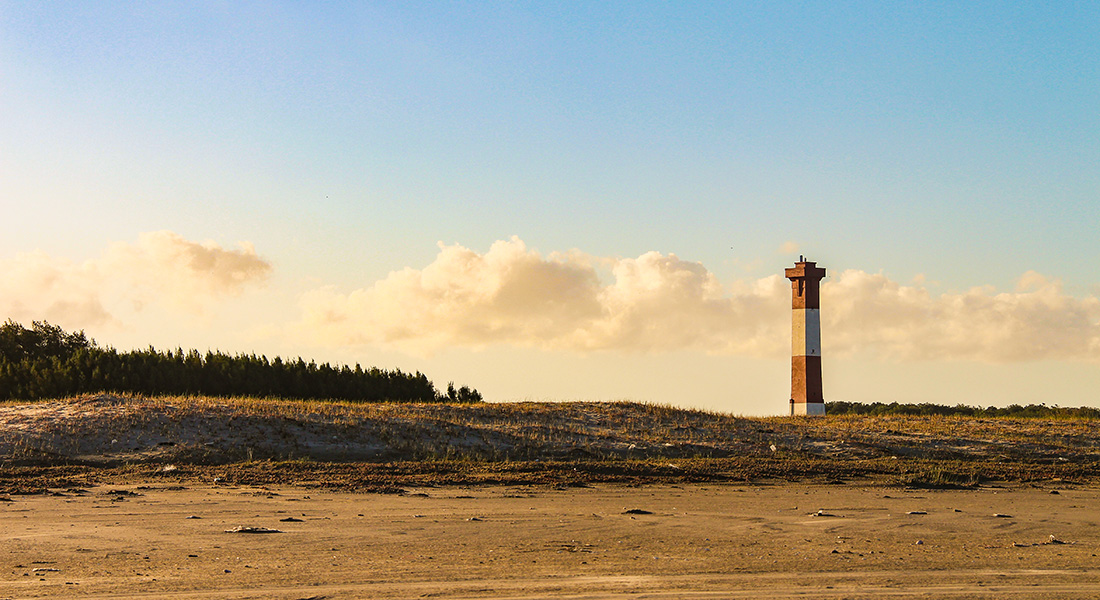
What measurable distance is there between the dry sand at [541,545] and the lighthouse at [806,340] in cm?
2766

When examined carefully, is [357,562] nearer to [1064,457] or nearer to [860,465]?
[860,465]

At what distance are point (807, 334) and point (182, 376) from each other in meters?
25.9

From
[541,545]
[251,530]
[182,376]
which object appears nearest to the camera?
[541,545]

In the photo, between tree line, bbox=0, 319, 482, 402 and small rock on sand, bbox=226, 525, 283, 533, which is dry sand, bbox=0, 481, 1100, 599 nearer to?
small rock on sand, bbox=226, 525, 283, 533

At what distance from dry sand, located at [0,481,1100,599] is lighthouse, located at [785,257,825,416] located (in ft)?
90.7

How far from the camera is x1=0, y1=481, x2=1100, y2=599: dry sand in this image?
9.12m

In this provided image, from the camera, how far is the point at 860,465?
73.8 ft

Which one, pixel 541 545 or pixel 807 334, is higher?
pixel 807 334

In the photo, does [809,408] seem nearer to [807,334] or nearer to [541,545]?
[807,334]

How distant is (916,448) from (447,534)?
59.1ft

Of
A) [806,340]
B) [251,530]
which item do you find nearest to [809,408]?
[806,340]

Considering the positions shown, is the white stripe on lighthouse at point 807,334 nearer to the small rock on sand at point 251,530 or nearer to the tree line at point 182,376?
the tree line at point 182,376

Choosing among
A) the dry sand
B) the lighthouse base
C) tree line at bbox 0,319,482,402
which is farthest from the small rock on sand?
the lighthouse base

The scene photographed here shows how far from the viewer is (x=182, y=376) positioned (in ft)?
118
